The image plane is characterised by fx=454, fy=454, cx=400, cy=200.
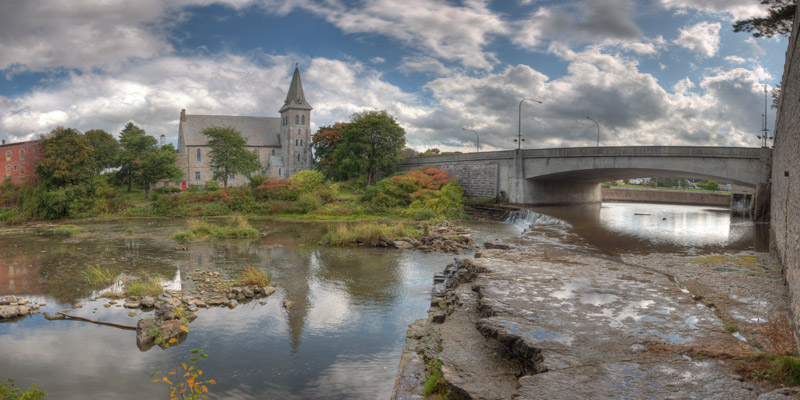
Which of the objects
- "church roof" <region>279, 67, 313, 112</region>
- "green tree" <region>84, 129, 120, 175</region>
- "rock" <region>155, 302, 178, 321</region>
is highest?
"church roof" <region>279, 67, 313, 112</region>

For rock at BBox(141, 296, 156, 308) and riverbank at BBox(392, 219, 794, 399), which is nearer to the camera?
riverbank at BBox(392, 219, 794, 399)

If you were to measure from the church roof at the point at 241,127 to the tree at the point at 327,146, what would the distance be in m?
14.2

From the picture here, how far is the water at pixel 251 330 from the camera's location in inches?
288

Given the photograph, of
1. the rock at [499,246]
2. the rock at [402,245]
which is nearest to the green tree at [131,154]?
the rock at [402,245]

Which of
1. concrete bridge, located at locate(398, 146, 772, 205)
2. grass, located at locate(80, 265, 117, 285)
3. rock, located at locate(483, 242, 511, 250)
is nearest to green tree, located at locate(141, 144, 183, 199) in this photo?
concrete bridge, located at locate(398, 146, 772, 205)

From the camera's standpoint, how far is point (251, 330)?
9.47 m

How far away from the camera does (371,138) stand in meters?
46.0

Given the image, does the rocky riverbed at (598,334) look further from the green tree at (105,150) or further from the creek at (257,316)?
the green tree at (105,150)

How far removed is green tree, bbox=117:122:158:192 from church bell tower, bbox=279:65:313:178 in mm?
19197

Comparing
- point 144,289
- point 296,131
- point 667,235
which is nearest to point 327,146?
point 296,131

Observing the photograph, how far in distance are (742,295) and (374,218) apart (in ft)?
80.8

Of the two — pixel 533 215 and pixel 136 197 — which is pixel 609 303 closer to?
pixel 533 215

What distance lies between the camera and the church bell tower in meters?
66.8

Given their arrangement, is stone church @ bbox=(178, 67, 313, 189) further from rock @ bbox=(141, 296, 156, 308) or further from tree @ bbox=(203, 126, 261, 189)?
rock @ bbox=(141, 296, 156, 308)
